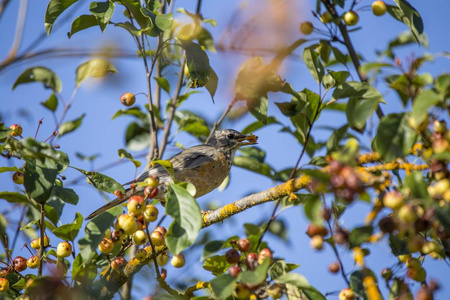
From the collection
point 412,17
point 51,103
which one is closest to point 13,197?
point 51,103

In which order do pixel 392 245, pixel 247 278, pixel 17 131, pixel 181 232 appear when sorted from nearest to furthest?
pixel 247 278, pixel 181 232, pixel 392 245, pixel 17 131

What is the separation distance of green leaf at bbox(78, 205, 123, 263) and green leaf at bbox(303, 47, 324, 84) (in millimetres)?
1771

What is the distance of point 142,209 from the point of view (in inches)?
97.8

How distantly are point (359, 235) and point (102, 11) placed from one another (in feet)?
6.59

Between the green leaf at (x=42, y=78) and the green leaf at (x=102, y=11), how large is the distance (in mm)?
1402

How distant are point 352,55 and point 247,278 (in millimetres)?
2377

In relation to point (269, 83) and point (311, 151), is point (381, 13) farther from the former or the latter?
point (311, 151)

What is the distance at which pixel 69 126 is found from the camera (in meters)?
4.36

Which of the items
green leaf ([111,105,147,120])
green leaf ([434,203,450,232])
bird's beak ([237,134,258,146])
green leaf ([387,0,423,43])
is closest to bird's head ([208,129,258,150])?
bird's beak ([237,134,258,146])

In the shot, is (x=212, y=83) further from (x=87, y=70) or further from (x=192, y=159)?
(x=192, y=159)

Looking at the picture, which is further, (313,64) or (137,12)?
(313,64)

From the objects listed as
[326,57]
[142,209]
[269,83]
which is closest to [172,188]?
[142,209]

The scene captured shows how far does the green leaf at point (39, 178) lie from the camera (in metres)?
2.54

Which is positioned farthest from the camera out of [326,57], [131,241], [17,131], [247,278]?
[326,57]
